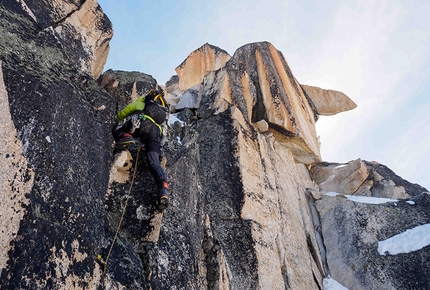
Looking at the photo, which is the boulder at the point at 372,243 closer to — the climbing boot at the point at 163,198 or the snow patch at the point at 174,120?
the snow patch at the point at 174,120

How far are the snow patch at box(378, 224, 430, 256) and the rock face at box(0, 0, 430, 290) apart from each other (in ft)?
1.03

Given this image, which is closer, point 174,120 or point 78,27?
point 78,27

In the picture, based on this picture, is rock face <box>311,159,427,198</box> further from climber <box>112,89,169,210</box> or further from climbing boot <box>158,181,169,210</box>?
climbing boot <box>158,181,169,210</box>

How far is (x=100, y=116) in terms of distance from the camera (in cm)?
845

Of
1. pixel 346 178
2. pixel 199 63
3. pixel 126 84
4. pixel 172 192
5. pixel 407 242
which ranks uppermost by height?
pixel 199 63

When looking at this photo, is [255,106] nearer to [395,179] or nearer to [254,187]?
[254,187]

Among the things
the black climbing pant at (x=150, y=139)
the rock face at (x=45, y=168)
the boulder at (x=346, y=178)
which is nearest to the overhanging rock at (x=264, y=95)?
the boulder at (x=346, y=178)

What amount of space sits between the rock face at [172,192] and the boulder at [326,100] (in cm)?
Answer: 488

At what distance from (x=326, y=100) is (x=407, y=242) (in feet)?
45.9

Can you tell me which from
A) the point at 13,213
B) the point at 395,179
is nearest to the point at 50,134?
the point at 13,213

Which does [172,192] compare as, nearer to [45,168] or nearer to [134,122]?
[134,122]

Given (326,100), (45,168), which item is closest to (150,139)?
(45,168)

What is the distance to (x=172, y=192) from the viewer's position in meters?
9.27

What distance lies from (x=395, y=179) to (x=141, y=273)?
78.7ft
